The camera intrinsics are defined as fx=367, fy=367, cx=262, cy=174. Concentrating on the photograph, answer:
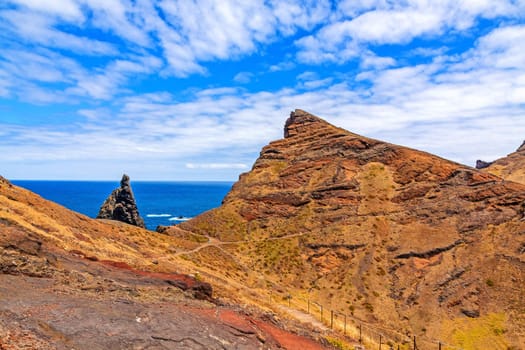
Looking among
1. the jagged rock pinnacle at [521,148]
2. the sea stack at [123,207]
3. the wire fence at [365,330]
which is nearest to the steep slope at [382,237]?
the wire fence at [365,330]

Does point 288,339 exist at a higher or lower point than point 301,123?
lower

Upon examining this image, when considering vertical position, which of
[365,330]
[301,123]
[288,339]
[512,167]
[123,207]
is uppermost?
[301,123]

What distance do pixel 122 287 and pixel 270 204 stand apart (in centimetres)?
5801

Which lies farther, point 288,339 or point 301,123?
point 301,123

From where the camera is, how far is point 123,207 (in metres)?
73.9

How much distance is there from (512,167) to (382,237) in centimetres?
11750

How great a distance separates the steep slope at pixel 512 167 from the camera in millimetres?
131550

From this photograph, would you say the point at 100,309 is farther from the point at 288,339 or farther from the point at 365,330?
the point at 365,330

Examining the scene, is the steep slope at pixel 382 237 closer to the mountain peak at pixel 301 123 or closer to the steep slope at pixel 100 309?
the mountain peak at pixel 301 123

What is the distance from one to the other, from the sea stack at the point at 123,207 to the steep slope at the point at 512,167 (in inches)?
4833

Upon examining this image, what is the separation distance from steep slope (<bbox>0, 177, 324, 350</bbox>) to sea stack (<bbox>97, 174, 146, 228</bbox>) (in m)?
43.5

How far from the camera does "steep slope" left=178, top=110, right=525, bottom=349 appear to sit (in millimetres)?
49562

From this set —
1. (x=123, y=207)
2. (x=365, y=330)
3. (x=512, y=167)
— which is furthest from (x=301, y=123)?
(x=512, y=167)

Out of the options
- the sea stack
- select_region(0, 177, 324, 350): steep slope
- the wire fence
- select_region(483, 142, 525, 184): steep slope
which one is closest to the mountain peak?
the sea stack
